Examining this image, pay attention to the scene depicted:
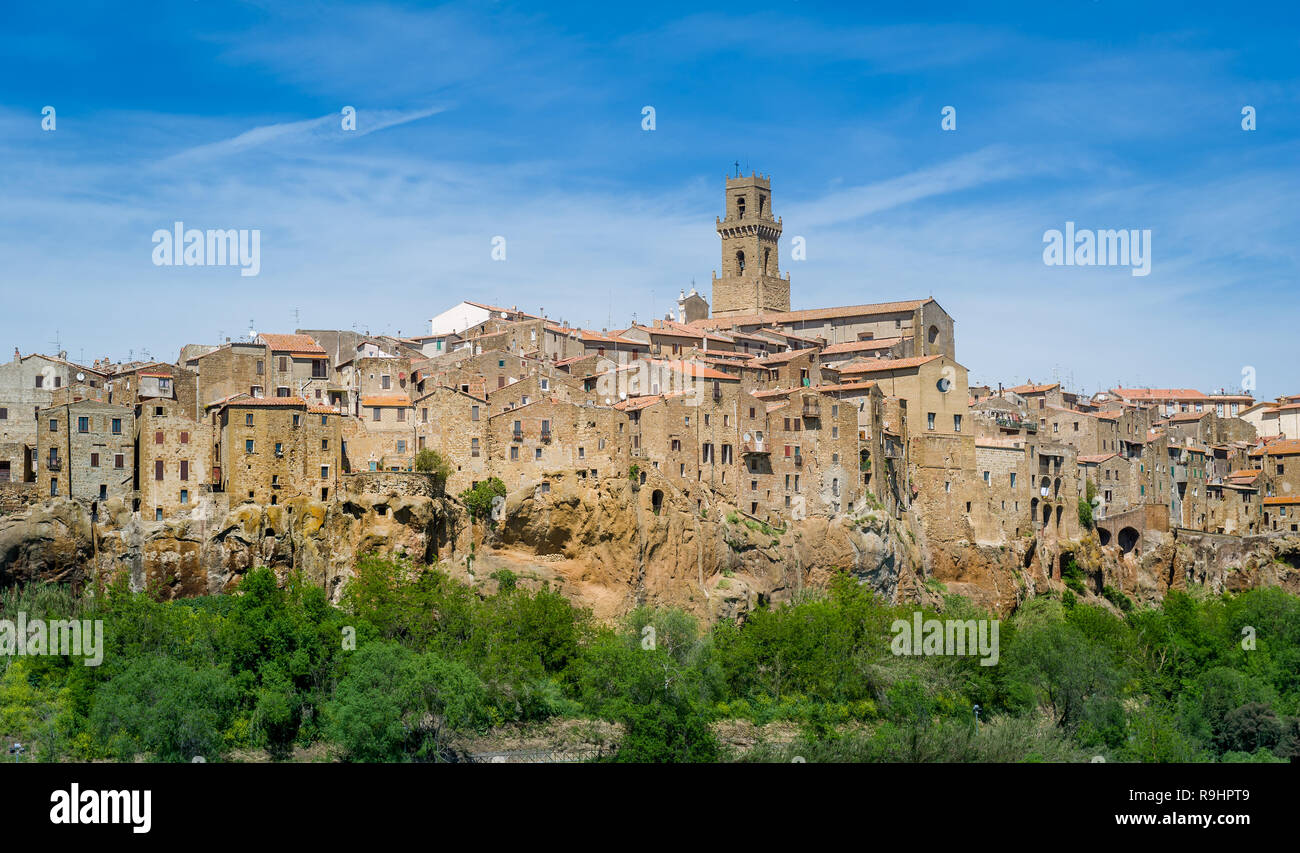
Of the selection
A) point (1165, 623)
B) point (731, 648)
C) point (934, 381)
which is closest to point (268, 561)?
point (731, 648)

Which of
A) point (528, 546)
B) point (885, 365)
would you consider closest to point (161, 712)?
point (528, 546)

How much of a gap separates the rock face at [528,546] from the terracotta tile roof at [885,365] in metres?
10.1

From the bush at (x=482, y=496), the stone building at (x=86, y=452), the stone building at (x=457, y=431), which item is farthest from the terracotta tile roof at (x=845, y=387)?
the stone building at (x=86, y=452)

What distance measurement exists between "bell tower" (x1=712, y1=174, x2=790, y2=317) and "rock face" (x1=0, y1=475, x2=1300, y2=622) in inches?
1603

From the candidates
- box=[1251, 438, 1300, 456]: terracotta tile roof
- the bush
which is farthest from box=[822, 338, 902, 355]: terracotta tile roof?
the bush

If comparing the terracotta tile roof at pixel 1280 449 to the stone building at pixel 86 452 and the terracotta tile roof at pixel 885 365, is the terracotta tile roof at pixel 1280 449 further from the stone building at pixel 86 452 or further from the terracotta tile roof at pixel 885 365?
the stone building at pixel 86 452

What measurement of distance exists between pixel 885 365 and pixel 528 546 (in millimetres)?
27279

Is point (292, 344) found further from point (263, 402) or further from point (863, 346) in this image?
point (863, 346)

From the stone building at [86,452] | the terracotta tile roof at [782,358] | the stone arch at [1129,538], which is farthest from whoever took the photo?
the stone arch at [1129,538]

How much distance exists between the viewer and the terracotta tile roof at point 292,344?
8107 cm

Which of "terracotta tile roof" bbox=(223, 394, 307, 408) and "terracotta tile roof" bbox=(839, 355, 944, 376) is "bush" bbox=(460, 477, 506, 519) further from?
"terracotta tile roof" bbox=(839, 355, 944, 376)

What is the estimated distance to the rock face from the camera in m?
69.4
